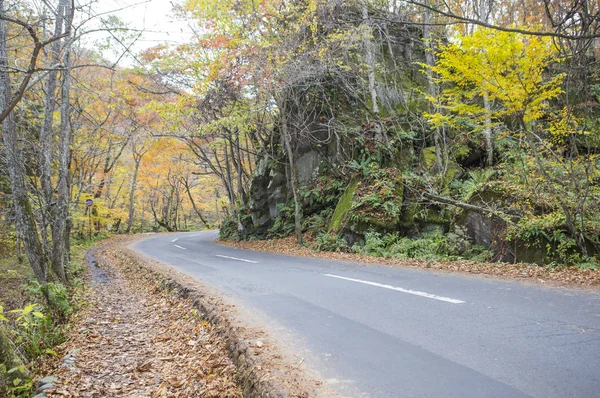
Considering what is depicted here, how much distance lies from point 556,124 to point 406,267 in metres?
5.86

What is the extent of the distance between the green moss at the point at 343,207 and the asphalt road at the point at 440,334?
7180 millimetres

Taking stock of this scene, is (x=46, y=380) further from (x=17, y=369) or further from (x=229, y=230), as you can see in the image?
(x=229, y=230)

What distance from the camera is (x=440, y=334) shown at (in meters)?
4.30

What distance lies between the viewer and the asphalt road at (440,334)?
317cm

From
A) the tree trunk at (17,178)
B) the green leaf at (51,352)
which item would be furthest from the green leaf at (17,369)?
the tree trunk at (17,178)

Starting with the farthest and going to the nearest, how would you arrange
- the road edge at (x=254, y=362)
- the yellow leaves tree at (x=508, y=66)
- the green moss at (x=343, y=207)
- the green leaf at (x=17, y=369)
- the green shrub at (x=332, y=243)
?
the green moss at (x=343, y=207)
the green shrub at (x=332, y=243)
the yellow leaves tree at (x=508, y=66)
the green leaf at (x=17, y=369)
the road edge at (x=254, y=362)

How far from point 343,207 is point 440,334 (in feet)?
37.5

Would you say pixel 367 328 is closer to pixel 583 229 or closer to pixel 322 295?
pixel 322 295

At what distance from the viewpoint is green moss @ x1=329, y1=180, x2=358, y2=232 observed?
1500 cm

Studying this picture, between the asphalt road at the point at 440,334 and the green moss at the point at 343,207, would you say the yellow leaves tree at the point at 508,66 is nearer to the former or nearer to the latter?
the asphalt road at the point at 440,334

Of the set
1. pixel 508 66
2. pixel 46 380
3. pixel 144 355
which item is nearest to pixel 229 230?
pixel 508 66

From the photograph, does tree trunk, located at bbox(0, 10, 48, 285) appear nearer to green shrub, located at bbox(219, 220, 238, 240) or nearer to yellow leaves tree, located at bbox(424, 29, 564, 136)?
yellow leaves tree, located at bbox(424, 29, 564, 136)

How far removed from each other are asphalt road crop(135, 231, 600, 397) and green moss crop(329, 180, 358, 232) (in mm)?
7180

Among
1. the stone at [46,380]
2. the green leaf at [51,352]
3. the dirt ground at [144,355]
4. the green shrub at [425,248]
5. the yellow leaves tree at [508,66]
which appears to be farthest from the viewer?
the green shrub at [425,248]
